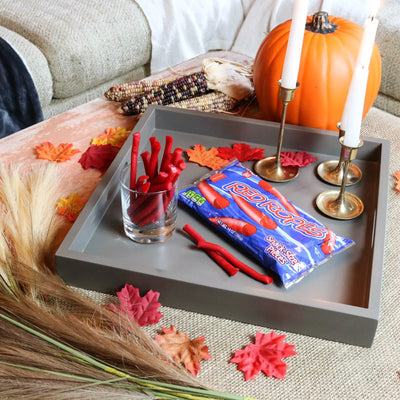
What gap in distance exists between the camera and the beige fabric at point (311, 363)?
757 mm

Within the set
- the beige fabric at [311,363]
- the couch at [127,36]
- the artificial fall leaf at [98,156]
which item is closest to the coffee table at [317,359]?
the beige fabric at [311,363]

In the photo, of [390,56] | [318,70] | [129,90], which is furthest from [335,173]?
[390,56]

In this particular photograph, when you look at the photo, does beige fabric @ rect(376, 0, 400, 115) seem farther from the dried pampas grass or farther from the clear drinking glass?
the dried pampas grass

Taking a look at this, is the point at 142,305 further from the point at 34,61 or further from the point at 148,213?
the point at 34,61

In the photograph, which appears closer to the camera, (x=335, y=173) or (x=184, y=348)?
(x=184, y=348)

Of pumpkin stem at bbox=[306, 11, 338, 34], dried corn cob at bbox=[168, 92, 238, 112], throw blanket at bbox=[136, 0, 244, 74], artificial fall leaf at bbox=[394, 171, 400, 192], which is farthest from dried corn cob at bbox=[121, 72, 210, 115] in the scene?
throw blanket at bbox=[136, 0, 244, 74]

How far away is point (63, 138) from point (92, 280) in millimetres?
522

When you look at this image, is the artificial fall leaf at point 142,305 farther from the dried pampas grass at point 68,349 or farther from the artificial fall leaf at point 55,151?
the artificial fall leaf at point 55,151

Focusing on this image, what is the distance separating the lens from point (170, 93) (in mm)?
1370

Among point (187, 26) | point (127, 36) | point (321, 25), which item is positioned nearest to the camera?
point (321, 25)

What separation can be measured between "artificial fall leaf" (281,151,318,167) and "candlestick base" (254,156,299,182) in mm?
11

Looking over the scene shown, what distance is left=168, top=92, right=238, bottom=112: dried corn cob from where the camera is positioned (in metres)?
1.34

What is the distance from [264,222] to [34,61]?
1076 millimetres

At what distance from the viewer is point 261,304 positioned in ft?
2.66
